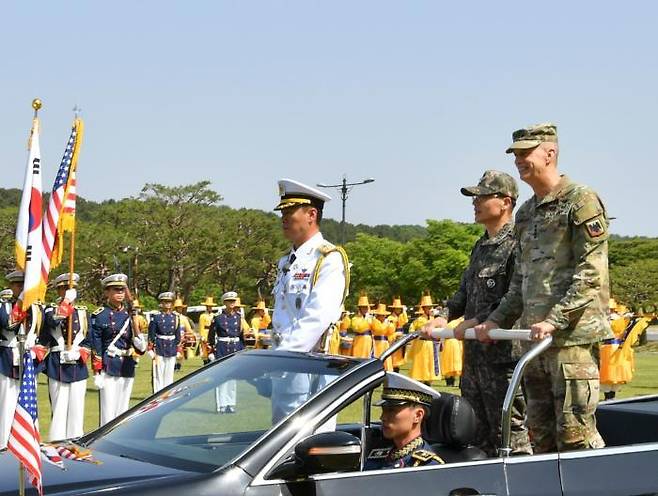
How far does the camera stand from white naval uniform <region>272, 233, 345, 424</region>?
5.43m

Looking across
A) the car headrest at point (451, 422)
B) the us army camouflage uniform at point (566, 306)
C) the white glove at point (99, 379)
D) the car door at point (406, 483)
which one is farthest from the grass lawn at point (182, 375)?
the us army camouflage uniform at point (566, 306)

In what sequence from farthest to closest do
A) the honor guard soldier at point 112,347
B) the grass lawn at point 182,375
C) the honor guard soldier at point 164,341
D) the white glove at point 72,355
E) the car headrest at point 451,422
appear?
the honor guard soldier at point 164,341
the honor guard soldier at point 112,347
the white glove at point 72,355
the grass lawn at point 182,375
the car headrest at point 451,422

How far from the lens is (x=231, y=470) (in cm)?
359

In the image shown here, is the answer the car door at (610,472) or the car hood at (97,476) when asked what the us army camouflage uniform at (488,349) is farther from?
the car hood at (97,476)

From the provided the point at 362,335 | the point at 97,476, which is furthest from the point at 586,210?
the point at 362,335

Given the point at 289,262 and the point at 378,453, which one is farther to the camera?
the point at 289,262

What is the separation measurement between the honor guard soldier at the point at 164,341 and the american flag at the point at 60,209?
857 centimetres

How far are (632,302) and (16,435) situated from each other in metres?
61.8

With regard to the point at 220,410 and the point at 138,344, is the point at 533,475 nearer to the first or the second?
the point at 220,410

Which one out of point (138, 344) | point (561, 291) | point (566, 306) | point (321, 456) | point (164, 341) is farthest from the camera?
point (164, 341)

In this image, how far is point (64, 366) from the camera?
11453mm

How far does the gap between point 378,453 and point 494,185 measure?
2024 mm

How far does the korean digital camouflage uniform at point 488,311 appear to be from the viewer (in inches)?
222

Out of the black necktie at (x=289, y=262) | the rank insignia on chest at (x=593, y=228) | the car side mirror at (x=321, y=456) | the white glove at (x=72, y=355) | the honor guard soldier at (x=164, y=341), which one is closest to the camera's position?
the car side mirror at (x=321, y=456)
